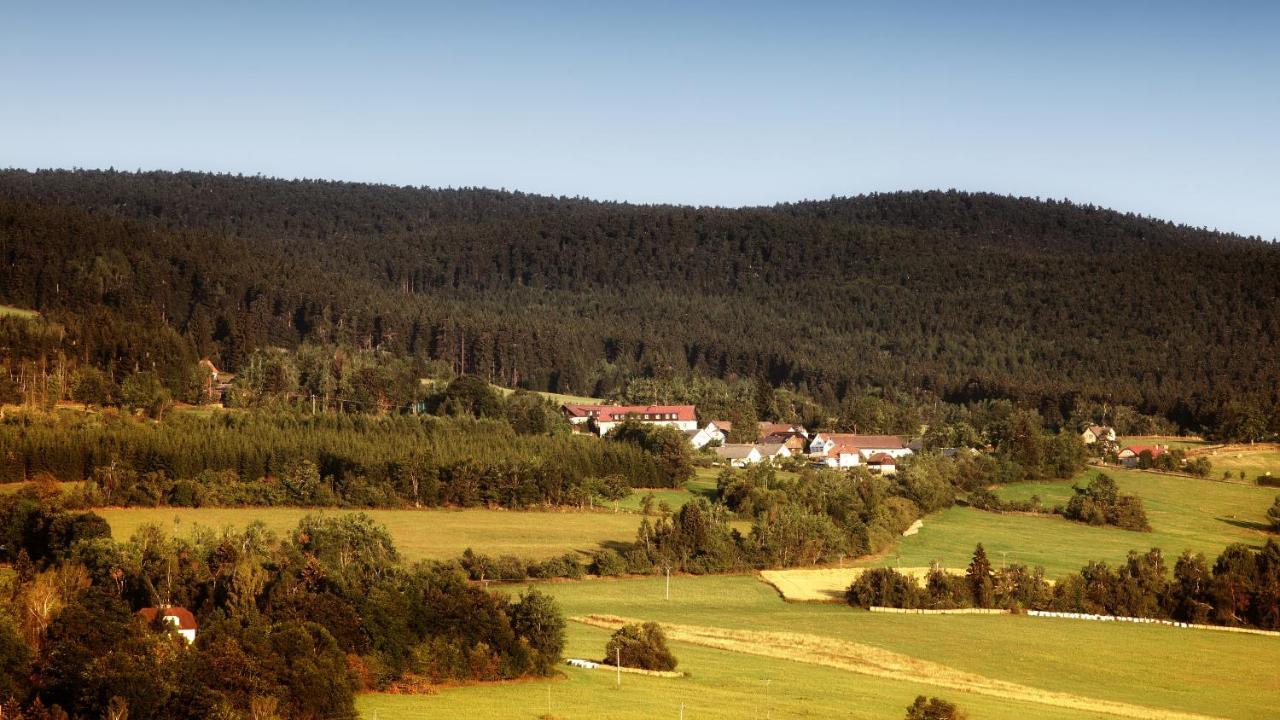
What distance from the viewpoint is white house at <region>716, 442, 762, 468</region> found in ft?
382

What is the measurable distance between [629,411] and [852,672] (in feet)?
258

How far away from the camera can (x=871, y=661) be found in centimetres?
5428

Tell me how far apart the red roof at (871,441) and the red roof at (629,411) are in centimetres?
1498

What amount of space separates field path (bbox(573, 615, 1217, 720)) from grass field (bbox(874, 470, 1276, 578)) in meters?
20.7

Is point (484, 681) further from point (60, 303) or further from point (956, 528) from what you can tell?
point (60, 303)

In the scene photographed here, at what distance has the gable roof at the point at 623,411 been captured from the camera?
12838 cm

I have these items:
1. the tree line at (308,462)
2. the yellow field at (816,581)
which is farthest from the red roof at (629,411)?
the yellow field at (816,581)

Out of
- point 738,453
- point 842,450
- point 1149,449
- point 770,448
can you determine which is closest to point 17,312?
point 738,453

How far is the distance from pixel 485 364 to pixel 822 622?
106061 mm

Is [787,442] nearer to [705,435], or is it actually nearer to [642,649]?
[705,435]

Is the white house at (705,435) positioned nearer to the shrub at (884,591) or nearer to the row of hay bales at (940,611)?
the shrub at (884,591)

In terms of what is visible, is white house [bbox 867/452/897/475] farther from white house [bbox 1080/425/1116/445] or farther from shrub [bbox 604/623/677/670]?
shrub [bbox 604/623/677/670]

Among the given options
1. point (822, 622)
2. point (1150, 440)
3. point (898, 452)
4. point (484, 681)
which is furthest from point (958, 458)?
point (484, 681)

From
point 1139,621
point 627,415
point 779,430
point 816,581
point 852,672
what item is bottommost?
point 852,672
